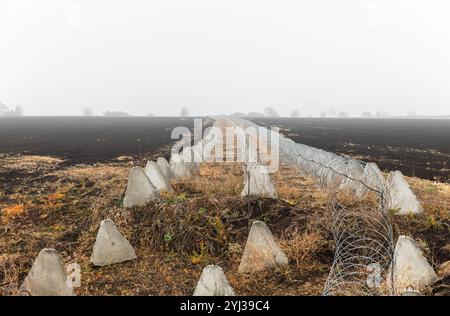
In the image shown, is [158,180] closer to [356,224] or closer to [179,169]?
[179,169]

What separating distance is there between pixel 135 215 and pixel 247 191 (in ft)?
11.0

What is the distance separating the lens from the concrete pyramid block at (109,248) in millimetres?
8922

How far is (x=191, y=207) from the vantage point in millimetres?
10773

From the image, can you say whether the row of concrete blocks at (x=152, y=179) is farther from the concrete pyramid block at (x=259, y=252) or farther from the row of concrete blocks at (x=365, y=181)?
the concrete pyramid block at (x=259, y=252)

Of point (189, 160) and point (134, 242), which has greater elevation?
point (189, 160)

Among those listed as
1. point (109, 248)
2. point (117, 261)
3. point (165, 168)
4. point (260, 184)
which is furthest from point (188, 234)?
point (165, 168)

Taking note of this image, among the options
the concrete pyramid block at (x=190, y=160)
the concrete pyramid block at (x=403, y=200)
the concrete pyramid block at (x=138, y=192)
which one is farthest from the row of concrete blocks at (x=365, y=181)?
the concrete pyramid block at (x=190, y=160)

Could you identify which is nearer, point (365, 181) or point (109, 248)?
point (109, 248)

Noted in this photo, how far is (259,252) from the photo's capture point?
8.45 m

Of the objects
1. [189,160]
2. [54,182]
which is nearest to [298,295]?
[189,160]

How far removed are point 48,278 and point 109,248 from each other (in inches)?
84.2

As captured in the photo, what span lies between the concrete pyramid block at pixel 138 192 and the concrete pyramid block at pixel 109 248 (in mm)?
2343
